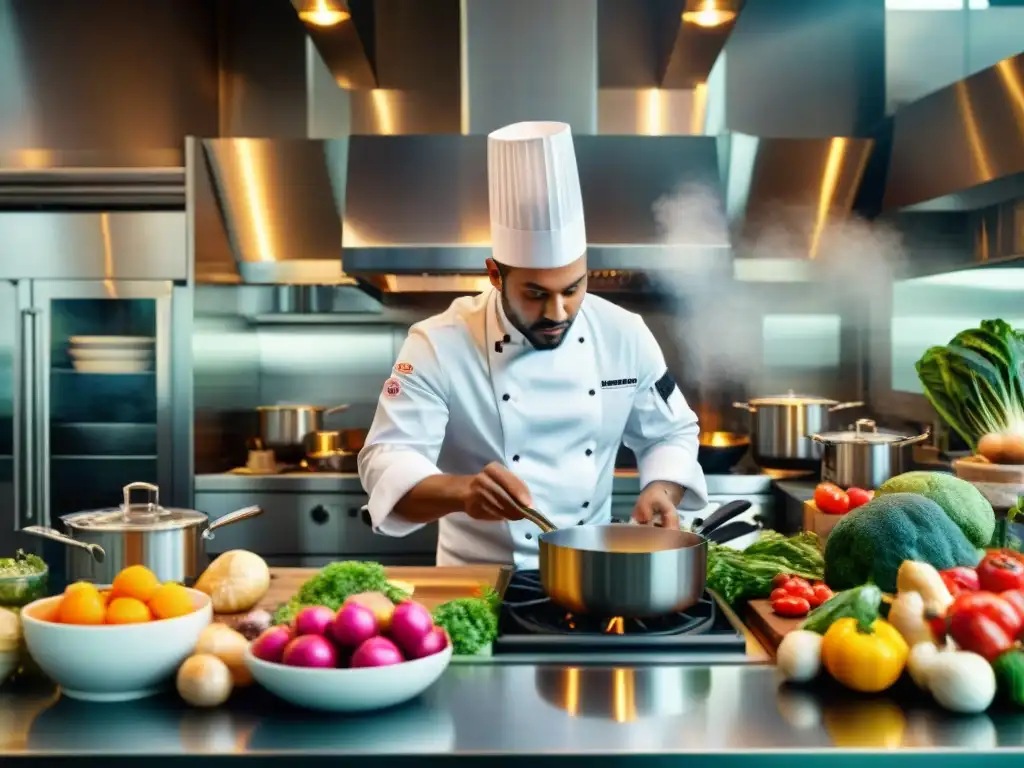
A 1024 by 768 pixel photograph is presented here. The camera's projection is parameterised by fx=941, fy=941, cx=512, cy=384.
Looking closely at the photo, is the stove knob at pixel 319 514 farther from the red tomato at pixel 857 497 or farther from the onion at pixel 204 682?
the onion at pixel 204 682

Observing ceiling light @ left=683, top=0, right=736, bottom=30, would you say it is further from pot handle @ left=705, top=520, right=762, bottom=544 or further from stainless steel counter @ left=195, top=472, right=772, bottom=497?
pot handle @ left=705, top=520, right=762, bottom=544

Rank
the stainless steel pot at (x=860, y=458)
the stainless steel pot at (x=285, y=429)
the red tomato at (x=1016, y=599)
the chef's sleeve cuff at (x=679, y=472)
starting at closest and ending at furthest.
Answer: the red tomato at (x=1016, y=599)
the chef's sleeve cuff at (x=679, y=472)
the stainless steel pot at (x=860, y=458)
the stainless steel pot at (x=285, y=429)

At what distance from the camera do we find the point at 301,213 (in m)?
4.07

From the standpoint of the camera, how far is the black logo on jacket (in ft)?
7.85

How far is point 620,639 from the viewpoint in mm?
1407

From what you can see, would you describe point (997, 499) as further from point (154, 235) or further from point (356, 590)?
point (154, 235)

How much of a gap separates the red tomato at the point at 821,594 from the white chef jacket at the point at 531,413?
0.60 metres

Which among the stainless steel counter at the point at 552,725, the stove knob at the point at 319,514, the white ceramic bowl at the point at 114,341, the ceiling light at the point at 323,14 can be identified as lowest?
the stove knob at the point at 319,514

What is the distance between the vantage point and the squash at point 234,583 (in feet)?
5.30

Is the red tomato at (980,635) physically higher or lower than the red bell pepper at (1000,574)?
lower

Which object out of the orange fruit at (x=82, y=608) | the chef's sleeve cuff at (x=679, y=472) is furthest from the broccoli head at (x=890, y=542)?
the orange fruit at (x=82, y=608)

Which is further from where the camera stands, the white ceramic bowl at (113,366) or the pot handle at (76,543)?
the white ceramic bowl at (113,366)

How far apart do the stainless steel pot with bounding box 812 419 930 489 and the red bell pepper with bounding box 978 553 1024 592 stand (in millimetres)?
1734

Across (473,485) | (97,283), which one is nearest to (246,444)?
(97,283)
